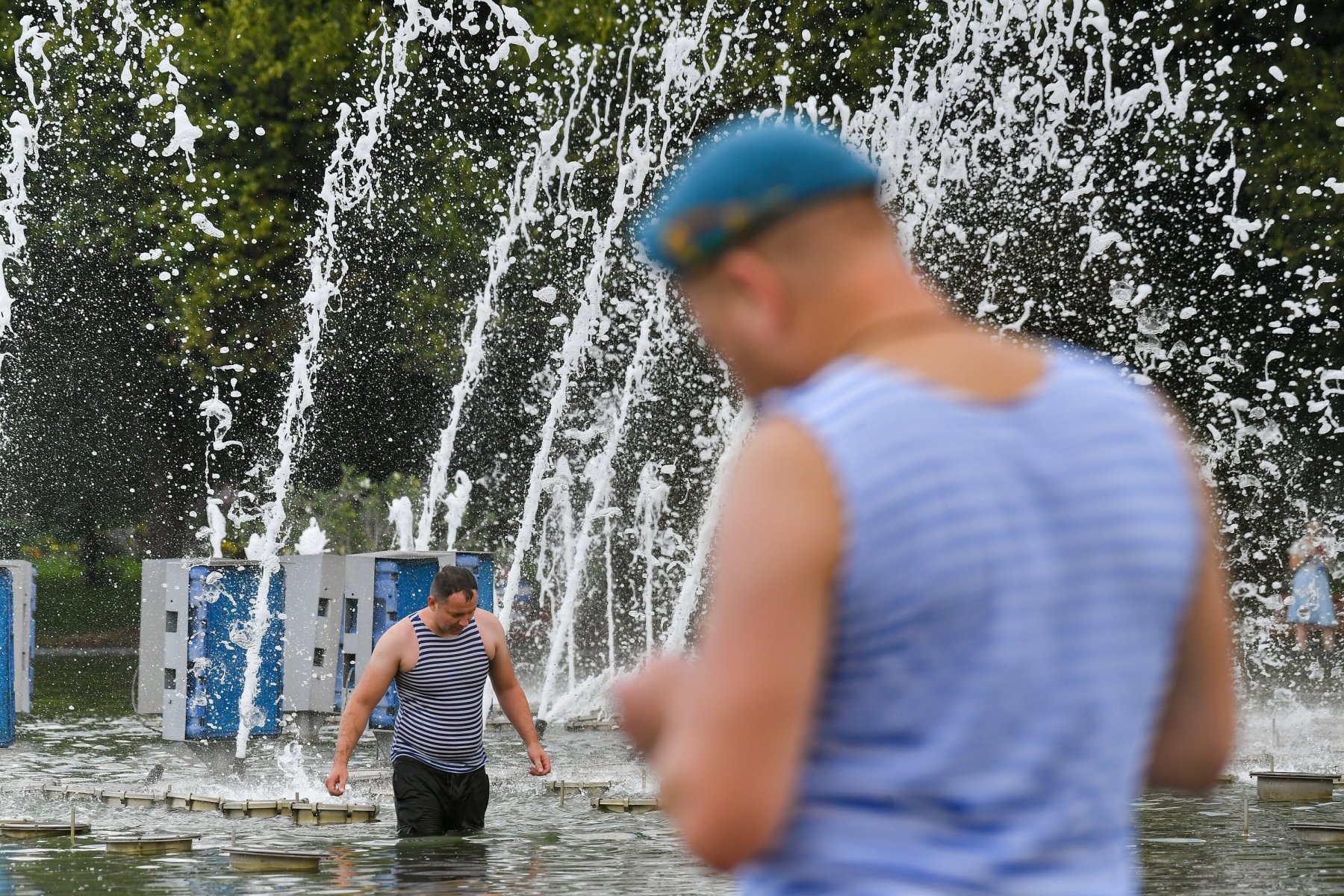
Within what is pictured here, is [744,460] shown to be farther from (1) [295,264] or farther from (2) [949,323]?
(1) [295,264]

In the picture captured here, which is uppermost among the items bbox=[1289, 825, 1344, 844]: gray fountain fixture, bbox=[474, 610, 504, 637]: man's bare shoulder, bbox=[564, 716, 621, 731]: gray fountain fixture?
bbox=[474, 610, 504, 637]: man's bare shoulder

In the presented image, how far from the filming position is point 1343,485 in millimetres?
23234

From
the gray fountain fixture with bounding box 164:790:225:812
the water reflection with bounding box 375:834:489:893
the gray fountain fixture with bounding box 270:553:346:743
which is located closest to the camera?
the water reflection with bounding box 375:834:489:893

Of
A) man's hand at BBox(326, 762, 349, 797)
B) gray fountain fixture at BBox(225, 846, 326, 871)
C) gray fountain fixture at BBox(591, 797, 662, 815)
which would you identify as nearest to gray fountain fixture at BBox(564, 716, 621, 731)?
gray fountain fixture at BBox(591, 797, 662, 815)

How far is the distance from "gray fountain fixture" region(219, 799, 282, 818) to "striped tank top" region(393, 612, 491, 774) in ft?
6.88

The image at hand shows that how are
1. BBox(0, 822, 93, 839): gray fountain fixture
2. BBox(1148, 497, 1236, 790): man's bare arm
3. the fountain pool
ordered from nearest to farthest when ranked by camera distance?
BBox(1148, 497, 1236, 790): man's bare arm, the fountain pool, BBox(0, 822, 93, 839): gray fountain fixture

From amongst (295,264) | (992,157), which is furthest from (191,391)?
(992,157)

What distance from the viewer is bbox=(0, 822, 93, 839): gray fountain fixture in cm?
952

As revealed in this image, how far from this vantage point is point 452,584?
8.66 meters

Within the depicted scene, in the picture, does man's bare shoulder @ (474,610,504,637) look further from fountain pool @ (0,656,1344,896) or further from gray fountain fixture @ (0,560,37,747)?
gray fountain fixture @ (0,560,37,747)

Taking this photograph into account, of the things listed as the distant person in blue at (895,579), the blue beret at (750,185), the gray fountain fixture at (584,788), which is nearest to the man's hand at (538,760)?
the gray fountain fixture at (584,788)

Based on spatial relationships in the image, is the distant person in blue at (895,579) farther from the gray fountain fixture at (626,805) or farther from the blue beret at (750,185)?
the gray fountain fixture at (626,805)

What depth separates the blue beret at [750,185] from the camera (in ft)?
5.31

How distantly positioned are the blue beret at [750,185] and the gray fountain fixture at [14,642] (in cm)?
1312
